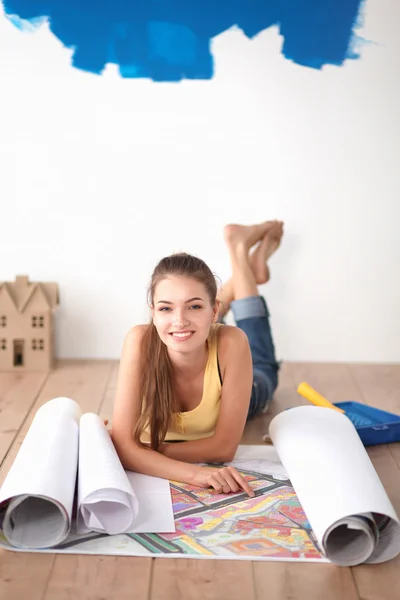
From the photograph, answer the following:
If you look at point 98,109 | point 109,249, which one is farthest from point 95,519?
point 98,109

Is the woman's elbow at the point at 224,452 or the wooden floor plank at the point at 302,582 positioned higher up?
the woman's elbow at the point at 224,452

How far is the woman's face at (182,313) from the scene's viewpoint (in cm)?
197

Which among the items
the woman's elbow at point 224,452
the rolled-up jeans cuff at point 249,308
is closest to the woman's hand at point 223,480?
the woman's elbow at point 224,452

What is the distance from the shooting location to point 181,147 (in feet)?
10.2

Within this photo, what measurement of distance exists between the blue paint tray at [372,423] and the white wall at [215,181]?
0.69 metres

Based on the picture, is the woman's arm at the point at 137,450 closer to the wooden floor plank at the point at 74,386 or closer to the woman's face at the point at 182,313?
the woman's face at the point at 182,313

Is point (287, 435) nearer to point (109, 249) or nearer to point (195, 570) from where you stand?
point (195, 570)

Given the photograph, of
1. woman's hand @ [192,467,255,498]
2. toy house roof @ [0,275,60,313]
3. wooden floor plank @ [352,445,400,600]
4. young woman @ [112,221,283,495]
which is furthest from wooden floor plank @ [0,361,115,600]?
wooden floor plank @ [352,445,400,600]

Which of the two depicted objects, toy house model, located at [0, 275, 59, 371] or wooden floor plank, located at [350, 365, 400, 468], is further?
toy house model, located at [0, 275, 59, 371]

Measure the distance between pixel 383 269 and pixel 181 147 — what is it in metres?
0.95

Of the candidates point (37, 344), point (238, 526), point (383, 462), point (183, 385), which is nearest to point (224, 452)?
point (183, 385)

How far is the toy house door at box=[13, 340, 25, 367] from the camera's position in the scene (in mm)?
3086

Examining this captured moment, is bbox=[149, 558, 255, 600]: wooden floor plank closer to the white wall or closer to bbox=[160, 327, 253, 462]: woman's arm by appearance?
bbox=[160, 327, 253, 462]: woman's arm

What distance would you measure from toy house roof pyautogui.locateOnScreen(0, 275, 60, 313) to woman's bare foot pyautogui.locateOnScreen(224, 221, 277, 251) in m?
0.74
